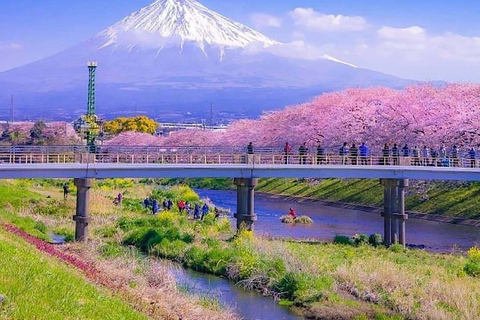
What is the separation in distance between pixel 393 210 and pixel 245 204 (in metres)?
7.22

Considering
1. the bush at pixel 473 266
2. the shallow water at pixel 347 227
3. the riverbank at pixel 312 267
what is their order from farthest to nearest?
the shallow water at pixel 347 227
the bush at pixel 473 266
the riverbank at pixel 312 267

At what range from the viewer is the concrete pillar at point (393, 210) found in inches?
1382

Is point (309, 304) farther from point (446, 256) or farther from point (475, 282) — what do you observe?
point (446, 256)

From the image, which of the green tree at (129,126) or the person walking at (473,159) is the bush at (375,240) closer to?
the person walking at (473,159)

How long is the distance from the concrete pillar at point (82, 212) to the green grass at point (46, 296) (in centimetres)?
1596

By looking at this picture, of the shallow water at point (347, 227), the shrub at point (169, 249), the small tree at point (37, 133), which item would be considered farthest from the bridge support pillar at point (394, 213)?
the small tree at point (37, 133)

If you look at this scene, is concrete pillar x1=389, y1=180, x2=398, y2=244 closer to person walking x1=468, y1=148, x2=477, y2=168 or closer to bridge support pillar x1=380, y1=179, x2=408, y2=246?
bridge support pillar x1=380, y1=179, x2=408, y2=246

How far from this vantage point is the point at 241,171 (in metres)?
34.7

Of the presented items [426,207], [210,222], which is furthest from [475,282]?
[426,207]

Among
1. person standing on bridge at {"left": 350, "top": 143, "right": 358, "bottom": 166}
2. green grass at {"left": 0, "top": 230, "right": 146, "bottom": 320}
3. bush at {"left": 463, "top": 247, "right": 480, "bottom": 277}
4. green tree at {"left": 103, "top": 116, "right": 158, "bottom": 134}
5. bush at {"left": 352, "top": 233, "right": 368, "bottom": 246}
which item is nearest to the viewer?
green grass at {"left": 0, "top": 230, "right": 146, "bottom": 320}

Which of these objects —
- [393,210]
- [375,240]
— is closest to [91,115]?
[393,210]

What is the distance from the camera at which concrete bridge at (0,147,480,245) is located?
1241 inches

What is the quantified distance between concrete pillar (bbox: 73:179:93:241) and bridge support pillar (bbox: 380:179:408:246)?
44.6 feet

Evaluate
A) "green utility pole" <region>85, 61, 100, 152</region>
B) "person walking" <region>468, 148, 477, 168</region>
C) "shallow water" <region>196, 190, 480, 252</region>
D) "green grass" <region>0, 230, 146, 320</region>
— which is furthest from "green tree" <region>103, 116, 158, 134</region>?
"green grass" <region>0, 230, 146, 320</region>
